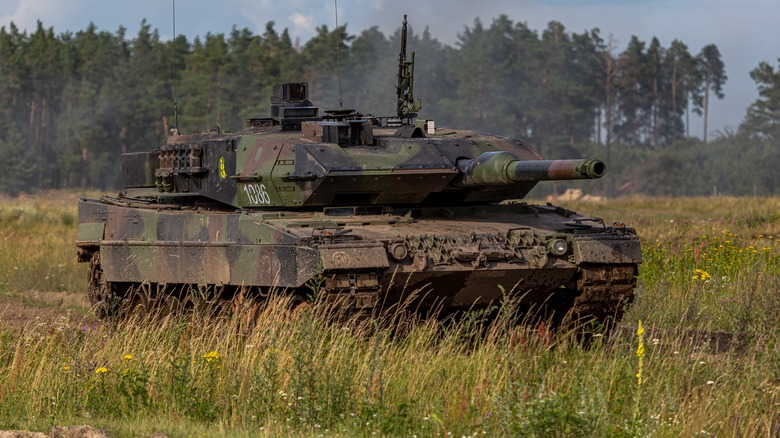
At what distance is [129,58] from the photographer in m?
57.5

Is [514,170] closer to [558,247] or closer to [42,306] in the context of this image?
[558,247]

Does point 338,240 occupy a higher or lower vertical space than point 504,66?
lower

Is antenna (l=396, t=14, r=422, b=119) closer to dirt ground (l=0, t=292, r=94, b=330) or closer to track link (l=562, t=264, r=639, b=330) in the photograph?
track link (l=562, t=264, r=639, b=330)

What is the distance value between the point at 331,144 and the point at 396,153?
2.11 ft

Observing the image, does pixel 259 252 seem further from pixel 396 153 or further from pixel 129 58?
pixel 129 58

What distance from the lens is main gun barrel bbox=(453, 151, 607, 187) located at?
11180mm

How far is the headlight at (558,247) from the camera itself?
1248cm

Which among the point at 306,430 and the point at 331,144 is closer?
the point at 306,430

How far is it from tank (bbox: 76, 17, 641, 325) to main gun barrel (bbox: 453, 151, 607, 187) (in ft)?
0.06

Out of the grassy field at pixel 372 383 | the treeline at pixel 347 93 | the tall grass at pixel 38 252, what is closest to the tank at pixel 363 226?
the grassy field at pixel 372 383

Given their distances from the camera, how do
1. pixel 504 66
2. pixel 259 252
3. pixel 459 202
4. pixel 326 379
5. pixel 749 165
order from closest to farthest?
1. pixel 326 379
2. pixel 259 252
3. pixel 459 202
4. pixel 504 66
5. pixel 749 165

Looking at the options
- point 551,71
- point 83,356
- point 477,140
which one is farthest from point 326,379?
point 551,71

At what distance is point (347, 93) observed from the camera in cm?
5481

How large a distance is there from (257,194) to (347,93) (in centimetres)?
4150
